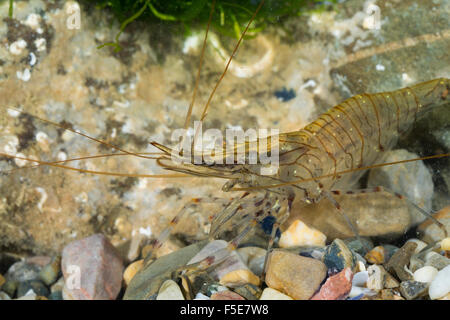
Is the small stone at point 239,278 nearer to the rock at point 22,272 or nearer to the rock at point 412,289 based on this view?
the rock at point 412,289

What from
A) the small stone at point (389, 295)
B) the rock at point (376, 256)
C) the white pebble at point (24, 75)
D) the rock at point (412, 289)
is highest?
the white pebble at point (24, 75)

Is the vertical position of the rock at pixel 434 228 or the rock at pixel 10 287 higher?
the rock at pixel 434 228

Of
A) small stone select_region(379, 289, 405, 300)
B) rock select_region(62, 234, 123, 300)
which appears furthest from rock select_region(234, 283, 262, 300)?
rock select_region(62, 234, 123, 300)

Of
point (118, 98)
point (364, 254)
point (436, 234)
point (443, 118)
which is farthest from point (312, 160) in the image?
point (118, 98)

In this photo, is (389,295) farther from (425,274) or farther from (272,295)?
(272,295)

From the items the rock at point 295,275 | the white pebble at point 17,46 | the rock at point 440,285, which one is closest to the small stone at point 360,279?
the rock at point 295,275

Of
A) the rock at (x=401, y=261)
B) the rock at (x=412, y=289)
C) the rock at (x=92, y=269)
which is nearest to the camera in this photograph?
the rock at (x=412, y=289)

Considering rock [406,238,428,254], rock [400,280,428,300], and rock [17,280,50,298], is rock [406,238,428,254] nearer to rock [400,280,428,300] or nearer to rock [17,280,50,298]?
rock [400,280,428,300]

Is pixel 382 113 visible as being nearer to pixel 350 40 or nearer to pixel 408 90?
pixel 408 90
